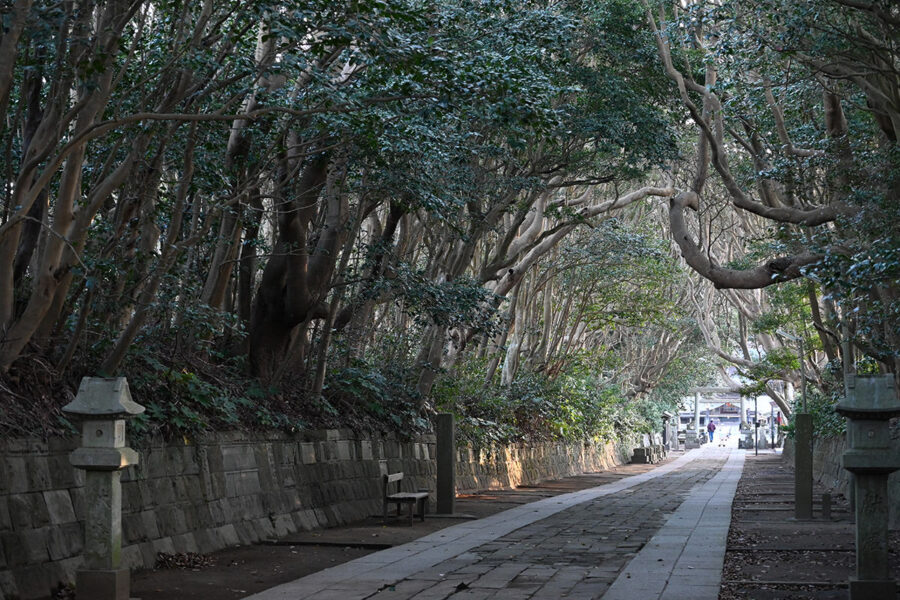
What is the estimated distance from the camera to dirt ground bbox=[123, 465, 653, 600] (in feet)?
27.3

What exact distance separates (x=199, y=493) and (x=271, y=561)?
3.72 ft

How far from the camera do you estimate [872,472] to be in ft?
24.1

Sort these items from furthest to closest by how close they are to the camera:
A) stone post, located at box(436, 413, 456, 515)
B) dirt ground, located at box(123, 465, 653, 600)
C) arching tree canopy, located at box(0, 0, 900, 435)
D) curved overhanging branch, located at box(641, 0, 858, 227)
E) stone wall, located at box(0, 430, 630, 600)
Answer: curved overhanging branch, located at box(641, 0, 858, 227)
stone post, located at box(436, 413, 456, 515)
arching tree canopy, located at box(0, 0, 900, 435)
dirt ground, located at box(123, 465, 653, 600)
stone wall, located at box(0, 430, 630, 600)

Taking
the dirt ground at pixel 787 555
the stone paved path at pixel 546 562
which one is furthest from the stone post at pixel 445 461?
the dirt ground at pixel 787 555

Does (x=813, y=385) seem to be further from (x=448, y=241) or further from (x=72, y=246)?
(x=72, y=246)

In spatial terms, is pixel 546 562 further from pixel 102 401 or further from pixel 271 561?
pixel 102 401

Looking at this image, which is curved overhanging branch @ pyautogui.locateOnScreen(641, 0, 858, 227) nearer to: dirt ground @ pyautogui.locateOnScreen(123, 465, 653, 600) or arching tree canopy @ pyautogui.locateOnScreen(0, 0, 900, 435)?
arching tree canopy @ pyautogui.locateOnScreen(0, 0, 900, 435)

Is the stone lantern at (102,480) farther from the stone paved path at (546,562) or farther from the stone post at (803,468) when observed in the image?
the stone post at (803,468)

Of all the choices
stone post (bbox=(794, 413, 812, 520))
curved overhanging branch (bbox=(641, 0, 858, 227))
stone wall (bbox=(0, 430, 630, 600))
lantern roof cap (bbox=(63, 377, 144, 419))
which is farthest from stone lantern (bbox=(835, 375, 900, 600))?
stone post (bbox=(794, 413, 812, 520))

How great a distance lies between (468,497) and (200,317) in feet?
30.8

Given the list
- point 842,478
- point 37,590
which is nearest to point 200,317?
point 37,590

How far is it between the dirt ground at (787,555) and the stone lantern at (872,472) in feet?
2.32

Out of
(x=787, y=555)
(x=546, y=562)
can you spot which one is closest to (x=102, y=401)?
(x=546, y=562)

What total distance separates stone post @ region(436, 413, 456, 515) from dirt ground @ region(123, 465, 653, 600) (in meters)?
0.21
